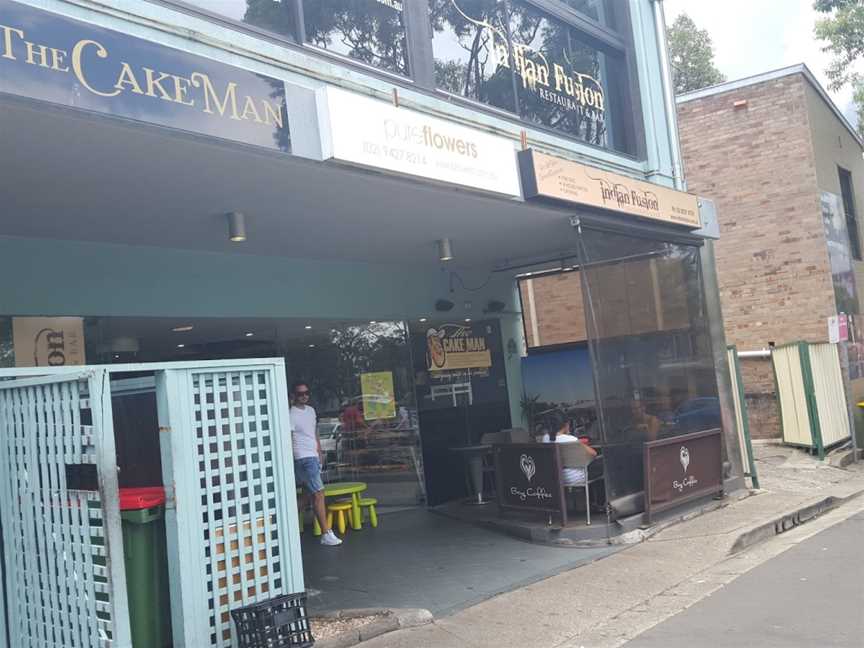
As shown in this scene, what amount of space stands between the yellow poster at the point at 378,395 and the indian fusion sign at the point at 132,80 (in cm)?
586

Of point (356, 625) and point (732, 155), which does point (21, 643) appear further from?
point (732, 155)

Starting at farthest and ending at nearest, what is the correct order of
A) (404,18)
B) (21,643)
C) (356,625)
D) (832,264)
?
1. (832,264)
2. (404,18)
3. (356,625)
4. (21,643)

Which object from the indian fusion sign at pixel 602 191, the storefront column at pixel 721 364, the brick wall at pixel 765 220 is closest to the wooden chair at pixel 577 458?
the indian fusion sign at pixel 602 191

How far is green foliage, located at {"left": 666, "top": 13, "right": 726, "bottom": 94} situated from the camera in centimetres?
3997

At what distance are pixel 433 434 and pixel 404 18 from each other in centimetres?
613

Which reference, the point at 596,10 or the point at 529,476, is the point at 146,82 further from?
the point at 596,10

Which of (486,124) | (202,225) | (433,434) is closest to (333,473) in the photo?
(433,434)

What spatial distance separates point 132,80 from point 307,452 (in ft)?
17.5

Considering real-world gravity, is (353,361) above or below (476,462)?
above

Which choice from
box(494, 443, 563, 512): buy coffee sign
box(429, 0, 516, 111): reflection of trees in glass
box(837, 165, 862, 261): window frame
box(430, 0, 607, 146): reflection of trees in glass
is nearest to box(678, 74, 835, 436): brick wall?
box(837, 165, 862, 261): window frame

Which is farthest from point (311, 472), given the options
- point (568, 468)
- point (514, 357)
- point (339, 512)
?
point (514, 357)

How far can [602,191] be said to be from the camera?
10078 millimetres

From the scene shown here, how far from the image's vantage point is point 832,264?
1800 cm

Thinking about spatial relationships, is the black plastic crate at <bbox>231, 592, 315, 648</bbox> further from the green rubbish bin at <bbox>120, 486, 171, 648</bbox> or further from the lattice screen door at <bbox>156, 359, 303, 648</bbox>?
the green rubbish bin at <bbox>120, 486, 171, 648</bbox>
